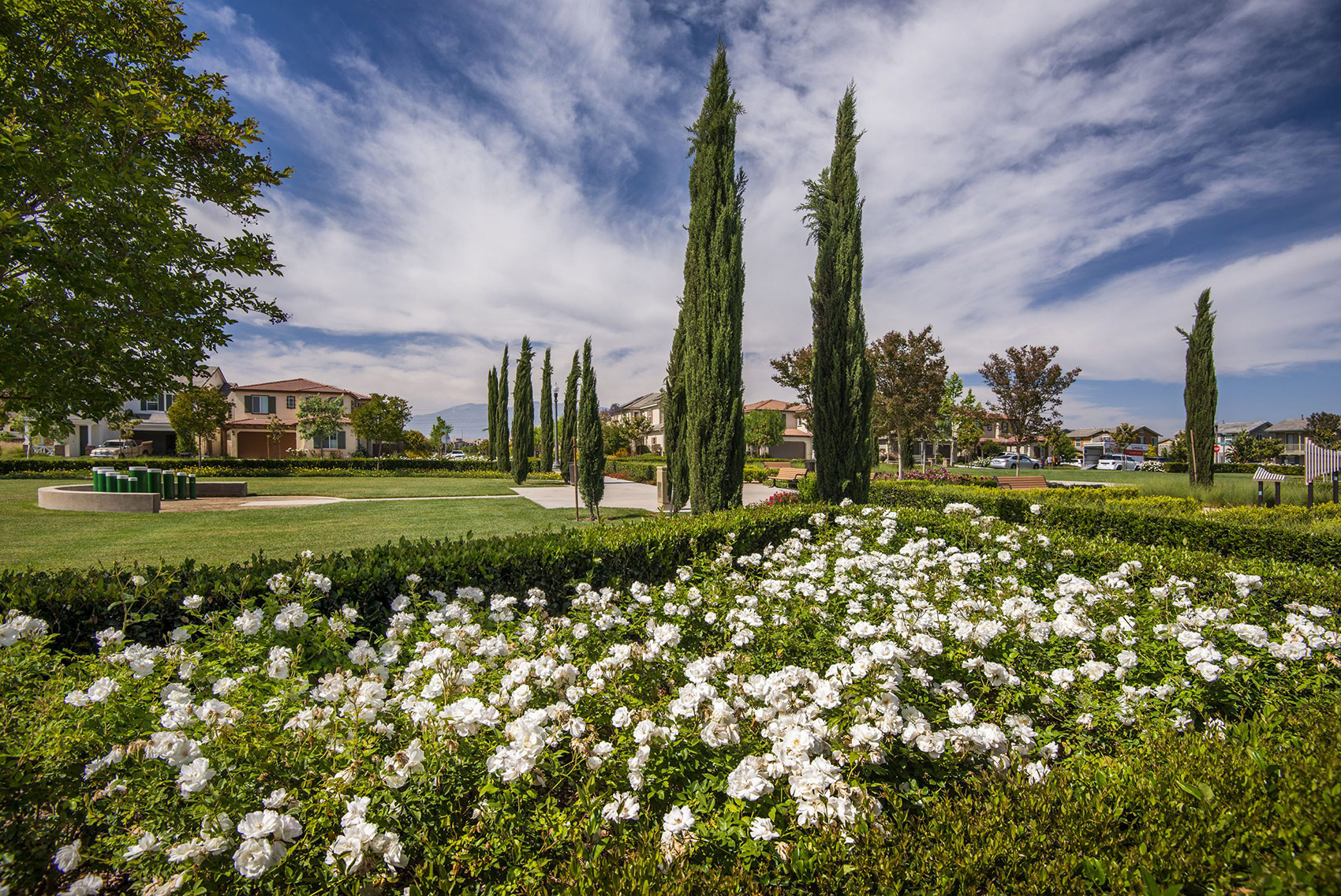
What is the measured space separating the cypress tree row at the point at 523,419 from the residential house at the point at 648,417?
46.6ft

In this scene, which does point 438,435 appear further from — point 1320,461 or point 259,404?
point 1320,461

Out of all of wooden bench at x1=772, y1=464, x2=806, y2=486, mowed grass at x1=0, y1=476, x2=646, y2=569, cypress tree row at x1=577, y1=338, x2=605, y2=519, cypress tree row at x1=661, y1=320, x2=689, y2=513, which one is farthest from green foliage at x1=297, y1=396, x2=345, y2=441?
cypress tree row at x1=661, y1=320, x2=689, y2=513

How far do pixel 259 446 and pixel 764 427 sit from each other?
150 feet

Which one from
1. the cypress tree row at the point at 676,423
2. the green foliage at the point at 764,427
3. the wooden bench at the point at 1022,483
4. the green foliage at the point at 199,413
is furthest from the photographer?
the green foliage at the point at 764,427

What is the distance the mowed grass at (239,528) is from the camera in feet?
27.8

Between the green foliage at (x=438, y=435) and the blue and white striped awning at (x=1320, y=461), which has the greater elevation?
the green foliage at (x=438, y=435)

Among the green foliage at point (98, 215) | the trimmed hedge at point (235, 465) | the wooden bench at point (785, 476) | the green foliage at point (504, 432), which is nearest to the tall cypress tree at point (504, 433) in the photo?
the green foliage at point (504, 432)

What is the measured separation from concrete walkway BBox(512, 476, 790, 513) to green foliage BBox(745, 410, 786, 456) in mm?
24676

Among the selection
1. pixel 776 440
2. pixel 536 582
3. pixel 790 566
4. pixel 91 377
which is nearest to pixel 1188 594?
pixel 790 566

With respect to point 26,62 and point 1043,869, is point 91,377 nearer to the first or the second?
point 26,62

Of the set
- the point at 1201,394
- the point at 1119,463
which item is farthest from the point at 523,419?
the point at 1119,463

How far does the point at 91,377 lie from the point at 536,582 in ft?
15.8

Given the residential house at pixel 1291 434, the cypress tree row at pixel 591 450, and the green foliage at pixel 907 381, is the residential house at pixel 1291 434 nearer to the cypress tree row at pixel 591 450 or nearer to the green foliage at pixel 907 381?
the green foliage at pixel 907 381

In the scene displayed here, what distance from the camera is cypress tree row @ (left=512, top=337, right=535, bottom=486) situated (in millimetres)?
27122
